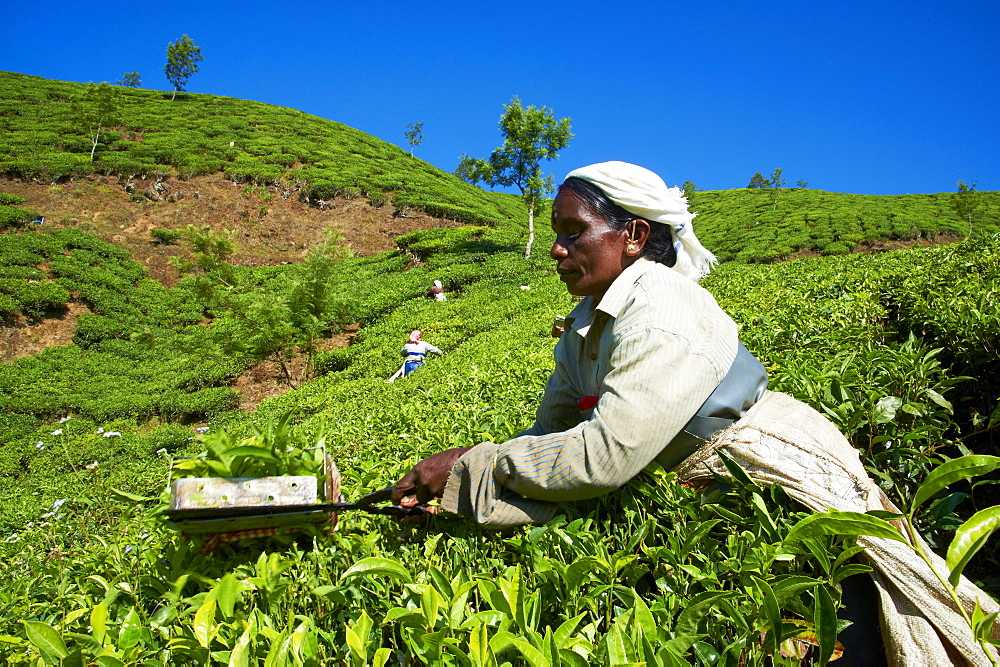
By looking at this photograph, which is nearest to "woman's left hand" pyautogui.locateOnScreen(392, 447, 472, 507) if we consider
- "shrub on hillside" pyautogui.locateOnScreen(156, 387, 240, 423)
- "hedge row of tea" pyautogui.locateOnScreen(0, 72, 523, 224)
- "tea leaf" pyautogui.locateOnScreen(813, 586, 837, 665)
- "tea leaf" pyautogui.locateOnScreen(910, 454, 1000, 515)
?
"tea leaf" pyautogui.locateOnScreen(813, 586, 837, 665)

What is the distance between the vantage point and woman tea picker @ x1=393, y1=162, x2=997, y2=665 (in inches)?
42.7

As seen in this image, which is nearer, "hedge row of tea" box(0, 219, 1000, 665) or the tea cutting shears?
"hedge row of tea" box(0, 219, 1000, 665)

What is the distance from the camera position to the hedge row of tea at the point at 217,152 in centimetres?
2348

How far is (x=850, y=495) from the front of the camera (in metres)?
1.24

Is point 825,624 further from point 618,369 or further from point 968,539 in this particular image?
point 618,369

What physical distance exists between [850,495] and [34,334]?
16041 mm

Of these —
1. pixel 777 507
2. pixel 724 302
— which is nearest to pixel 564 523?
pixel 777 507

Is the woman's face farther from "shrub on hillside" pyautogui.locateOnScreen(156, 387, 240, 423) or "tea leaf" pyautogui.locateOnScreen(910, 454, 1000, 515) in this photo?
"shrub on hillside" pyautogui.locateOnScreen(156, 387, 240, 423)

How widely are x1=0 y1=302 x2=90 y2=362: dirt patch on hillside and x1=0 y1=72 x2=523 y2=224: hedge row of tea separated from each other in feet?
39.7

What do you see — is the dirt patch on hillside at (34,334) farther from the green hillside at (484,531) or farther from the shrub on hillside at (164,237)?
the shrub on hillside at (164,237)

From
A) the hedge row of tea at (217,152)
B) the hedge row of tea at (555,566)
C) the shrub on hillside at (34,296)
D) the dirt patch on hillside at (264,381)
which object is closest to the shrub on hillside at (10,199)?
the hedge row of tea at (217,152)

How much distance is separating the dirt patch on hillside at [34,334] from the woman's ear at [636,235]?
14.6m

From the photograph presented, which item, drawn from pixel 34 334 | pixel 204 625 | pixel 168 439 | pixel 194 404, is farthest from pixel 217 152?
pixel 204 625

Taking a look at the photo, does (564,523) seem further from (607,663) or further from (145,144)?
(145,144)
